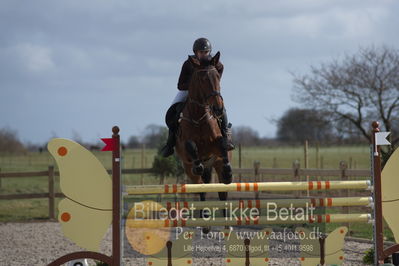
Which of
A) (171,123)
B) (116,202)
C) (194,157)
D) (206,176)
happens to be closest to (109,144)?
(116,202)

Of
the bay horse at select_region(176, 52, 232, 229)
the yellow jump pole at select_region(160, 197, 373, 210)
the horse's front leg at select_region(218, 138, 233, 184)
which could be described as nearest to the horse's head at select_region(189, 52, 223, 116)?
the bay horse at select_region(176, 52, 232, 229)

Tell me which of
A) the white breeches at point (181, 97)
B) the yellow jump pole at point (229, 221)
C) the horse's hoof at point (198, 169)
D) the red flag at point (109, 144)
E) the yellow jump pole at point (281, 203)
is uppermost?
the white breeches at point (181, 97)

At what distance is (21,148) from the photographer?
129ft

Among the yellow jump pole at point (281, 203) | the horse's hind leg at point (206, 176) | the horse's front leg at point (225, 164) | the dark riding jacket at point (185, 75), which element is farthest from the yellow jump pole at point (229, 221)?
the dark riding jacket at point (185, 75)

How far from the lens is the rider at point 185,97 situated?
5164 mm

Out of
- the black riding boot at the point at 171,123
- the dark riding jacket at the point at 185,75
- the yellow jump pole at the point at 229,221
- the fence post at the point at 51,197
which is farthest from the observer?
the fence post at the point at 51,197

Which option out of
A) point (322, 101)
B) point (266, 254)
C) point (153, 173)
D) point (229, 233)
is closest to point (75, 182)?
point (229, 233)

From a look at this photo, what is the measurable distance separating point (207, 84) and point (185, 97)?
1057 mm

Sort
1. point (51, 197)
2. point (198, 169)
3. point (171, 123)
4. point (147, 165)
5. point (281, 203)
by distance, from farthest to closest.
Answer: point (147, 165) → point (51, 197) → point (171, 123) → point (198, 169) → point (281, 203)

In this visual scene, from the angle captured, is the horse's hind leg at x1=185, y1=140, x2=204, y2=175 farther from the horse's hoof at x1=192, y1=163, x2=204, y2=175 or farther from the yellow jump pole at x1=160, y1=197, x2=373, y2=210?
the yellow jump pole at x1=160, y1=197, x2=373, y2=210

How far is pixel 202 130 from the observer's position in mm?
5109

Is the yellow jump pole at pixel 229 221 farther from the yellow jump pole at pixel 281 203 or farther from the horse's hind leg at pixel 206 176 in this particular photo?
the horse's hind leg at pixel 206 176

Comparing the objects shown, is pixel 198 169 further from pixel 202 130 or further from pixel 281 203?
pixel 281 203

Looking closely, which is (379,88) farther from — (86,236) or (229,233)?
(86,236)
